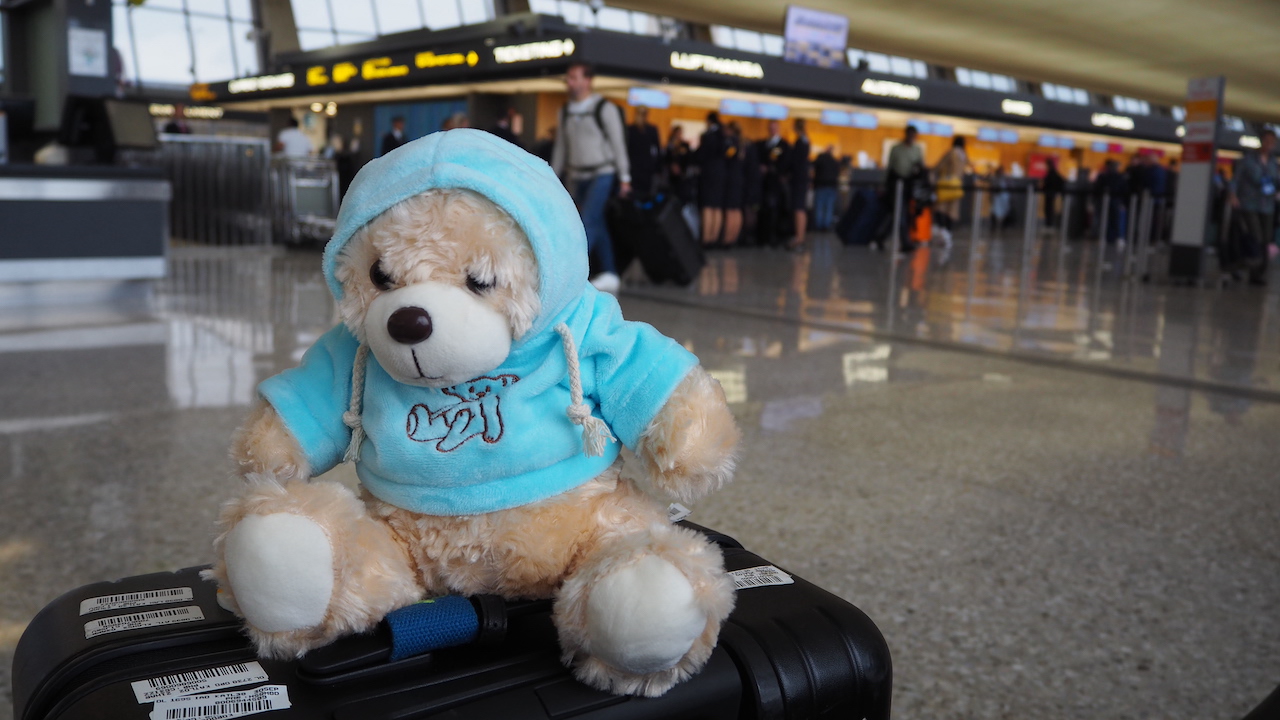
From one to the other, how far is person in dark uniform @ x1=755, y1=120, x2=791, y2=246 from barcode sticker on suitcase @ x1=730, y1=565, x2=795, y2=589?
13731mm

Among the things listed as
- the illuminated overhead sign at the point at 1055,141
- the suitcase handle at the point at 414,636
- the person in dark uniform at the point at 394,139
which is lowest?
the suitcase handle at the point at 414,636

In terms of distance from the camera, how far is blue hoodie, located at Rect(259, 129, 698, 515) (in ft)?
3.15

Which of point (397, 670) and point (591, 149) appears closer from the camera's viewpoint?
point (397, 670)

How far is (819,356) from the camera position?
4.51 meters

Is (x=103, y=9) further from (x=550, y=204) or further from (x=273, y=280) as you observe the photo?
(x=550, y=204)

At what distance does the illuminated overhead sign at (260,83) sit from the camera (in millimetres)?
20281

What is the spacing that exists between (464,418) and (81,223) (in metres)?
6.98

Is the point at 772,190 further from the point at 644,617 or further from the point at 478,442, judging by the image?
the point at 644,617

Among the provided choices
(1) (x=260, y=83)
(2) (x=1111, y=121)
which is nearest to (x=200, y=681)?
(1) (x=260, y=83)

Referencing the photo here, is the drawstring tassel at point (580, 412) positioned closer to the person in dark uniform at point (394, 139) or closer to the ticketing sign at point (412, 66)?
the person in dark uniform at point (394, 139)

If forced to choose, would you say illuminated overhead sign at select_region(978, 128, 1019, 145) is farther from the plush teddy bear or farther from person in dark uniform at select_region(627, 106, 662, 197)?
the plush teddy bear

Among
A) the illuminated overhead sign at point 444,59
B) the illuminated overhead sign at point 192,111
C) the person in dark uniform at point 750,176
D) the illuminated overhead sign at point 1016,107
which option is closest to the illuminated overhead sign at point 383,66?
the illuminated overhead sign at point 444,59

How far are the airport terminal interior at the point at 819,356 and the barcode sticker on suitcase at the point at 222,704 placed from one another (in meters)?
0.49

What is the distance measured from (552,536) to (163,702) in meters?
0.38
